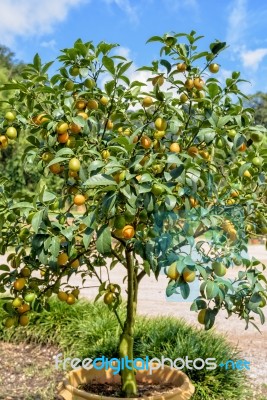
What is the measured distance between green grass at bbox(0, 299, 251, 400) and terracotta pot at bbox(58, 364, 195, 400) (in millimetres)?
512

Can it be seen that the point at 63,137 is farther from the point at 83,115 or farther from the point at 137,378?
the point at 137,378

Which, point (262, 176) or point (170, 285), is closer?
point (170, 285)

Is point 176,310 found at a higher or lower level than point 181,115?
lower

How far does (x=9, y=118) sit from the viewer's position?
2141 millimetres

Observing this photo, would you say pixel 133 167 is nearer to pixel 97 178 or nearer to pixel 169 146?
pixel 97 178

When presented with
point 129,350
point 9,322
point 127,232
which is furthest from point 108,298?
point 127,232

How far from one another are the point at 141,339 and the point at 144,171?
2.27 meters

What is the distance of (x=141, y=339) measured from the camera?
3666mm

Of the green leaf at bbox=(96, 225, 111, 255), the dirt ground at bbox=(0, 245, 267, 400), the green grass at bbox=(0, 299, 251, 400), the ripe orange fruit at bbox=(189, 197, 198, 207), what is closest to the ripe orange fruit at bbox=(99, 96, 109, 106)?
the ripe orange fruit at bbox=(189, 197, 198, 207)

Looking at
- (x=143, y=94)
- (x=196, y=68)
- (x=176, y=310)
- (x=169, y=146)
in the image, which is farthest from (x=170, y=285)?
(x=176, y=310)

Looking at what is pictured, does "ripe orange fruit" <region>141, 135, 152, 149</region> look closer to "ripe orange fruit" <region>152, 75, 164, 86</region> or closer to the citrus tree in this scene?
the citrus tree

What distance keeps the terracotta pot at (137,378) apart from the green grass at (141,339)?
51cm

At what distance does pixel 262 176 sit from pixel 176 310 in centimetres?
392

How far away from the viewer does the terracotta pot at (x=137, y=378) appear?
8.15ft
